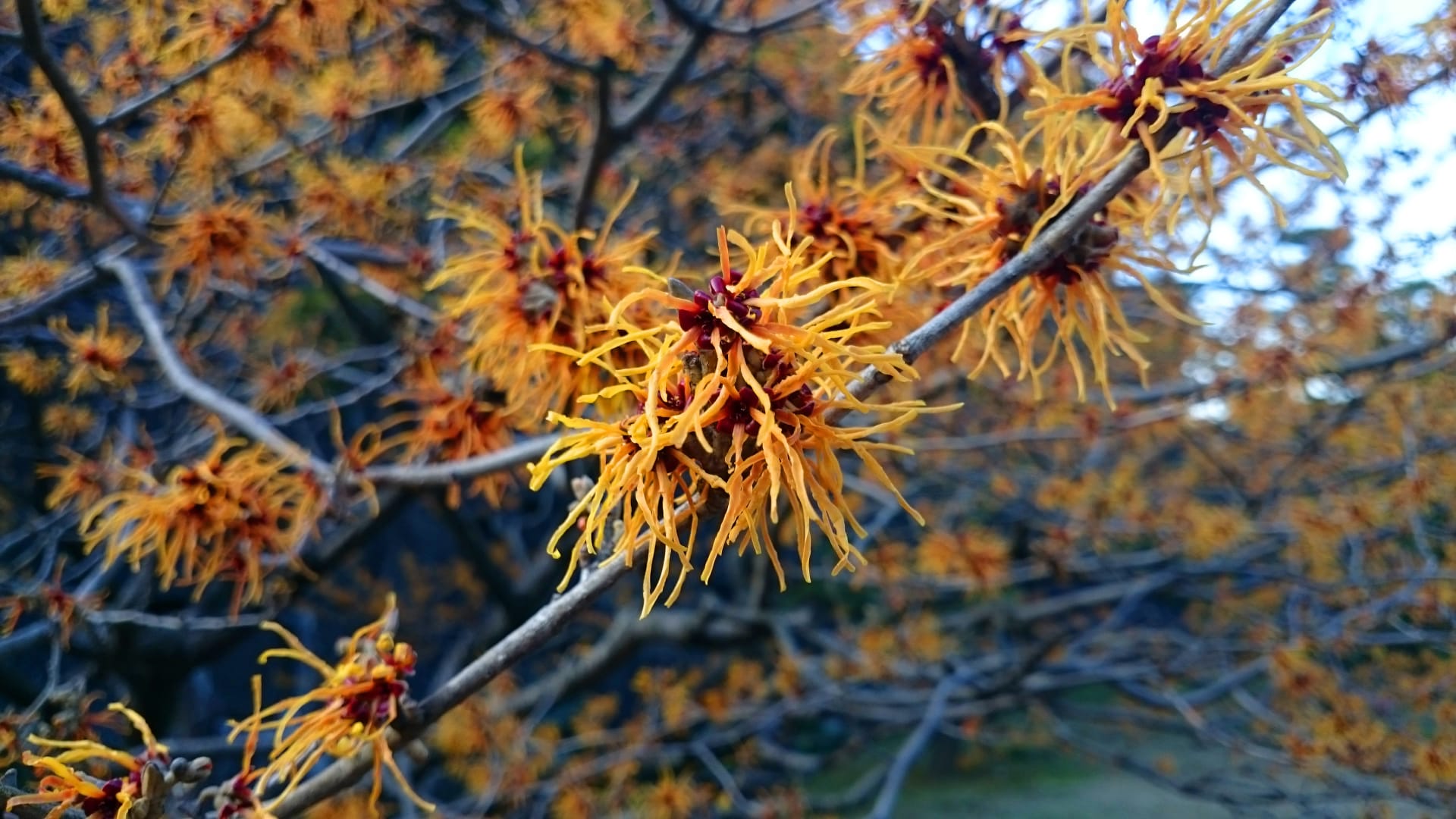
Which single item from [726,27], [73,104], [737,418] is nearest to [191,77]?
[73,104]

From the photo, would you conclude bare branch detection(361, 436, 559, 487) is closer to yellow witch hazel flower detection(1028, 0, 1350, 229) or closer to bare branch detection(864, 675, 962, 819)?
yellow witch hazel flower detection(1028, 0, 1350, 229)

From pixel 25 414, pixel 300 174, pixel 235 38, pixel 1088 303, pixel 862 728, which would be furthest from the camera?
pixel 862 728

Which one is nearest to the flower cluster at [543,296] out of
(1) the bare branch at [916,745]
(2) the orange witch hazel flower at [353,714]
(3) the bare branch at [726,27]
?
(2) the orange witch hazel flower at [353,714]

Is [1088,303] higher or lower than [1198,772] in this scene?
higher

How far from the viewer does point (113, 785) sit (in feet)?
2.97

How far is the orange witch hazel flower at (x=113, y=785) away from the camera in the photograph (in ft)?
2.82

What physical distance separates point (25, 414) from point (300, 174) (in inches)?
66.0

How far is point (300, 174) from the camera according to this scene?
2.55 metres

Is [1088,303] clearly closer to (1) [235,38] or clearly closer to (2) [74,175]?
(1) [235,38]

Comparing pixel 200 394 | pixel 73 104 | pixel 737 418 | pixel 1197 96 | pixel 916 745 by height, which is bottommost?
pixel 916 745

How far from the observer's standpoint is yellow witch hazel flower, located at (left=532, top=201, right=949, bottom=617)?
2.31ft

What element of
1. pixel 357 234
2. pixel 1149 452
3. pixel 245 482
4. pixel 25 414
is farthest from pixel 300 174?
pixel 1149 452

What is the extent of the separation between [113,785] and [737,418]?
2.50 ft

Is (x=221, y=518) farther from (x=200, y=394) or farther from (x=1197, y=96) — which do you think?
(x=1197, y=96)
